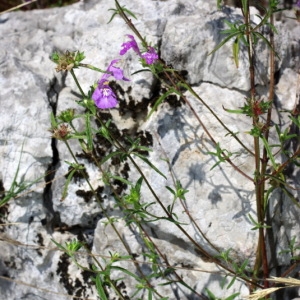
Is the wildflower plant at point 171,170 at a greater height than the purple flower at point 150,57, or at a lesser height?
lesser

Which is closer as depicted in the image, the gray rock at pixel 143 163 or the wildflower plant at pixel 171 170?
the wildflower plant at pixel 171 170

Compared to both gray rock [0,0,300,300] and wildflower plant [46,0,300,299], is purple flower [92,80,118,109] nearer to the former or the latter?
wildflower plant [46,0,300,299]

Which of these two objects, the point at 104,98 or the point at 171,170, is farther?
the point at 171,170

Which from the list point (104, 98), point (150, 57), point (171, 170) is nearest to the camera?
point (104, 98)

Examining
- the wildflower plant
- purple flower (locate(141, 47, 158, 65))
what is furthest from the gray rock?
purple flower (locate(141, 47, 158, 65))

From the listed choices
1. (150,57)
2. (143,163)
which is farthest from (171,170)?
(150,57)

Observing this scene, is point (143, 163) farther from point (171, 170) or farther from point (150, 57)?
point (150, 57)

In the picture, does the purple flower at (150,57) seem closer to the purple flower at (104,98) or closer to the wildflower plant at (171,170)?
the wildflower plant at (171,170)

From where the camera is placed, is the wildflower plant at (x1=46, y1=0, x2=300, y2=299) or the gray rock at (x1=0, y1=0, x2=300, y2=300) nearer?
the wildflower plant at (x1=46, y1=0, x2=300, y2=299)

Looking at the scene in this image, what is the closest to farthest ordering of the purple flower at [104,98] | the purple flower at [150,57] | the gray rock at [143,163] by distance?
1. the purple flower at [104,98]
2. the purple flower at [150,57]
3. the gray rock at [143,163]

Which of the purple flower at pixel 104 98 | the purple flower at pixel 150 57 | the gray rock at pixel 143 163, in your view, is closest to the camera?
the purple flower at pixel 104 98

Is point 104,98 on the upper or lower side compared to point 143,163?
upper

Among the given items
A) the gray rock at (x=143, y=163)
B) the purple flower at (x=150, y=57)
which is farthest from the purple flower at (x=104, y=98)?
the gray rock at (x=143, y=163)
